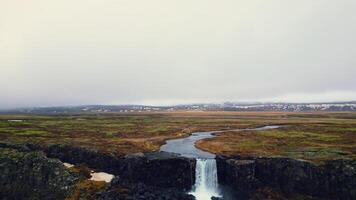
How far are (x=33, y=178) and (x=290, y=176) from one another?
53.9 metres

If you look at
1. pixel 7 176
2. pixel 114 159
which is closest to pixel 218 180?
pixel 114 159

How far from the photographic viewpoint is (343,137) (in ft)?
358

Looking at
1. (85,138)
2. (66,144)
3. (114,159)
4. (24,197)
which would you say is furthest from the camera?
(85,138)

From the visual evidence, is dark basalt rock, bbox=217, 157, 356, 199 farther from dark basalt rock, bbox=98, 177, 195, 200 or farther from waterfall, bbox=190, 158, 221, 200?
dark basalt rock, bbox=98, 177, 195, 200

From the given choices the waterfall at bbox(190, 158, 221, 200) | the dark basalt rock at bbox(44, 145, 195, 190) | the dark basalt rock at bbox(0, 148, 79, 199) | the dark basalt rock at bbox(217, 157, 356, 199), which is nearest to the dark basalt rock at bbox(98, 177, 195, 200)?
the dark basalt rock at bbox(44, 145, 195, 190)

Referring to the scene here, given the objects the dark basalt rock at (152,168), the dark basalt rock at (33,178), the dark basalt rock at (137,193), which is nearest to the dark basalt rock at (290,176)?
the dark basalt rock at (152,168)

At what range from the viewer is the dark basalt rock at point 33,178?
7794 cm

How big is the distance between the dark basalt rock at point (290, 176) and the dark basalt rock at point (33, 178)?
33.3m

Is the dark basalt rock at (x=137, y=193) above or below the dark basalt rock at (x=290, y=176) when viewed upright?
below

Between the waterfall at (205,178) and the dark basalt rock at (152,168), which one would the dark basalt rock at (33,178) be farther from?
the waterfall at (205,178)

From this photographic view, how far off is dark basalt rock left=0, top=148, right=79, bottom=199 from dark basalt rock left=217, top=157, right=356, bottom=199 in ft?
109

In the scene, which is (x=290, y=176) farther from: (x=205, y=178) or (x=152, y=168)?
(x=152, y=168)

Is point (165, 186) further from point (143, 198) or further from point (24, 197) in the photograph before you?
point (24, 197)

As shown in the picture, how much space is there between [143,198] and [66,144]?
35507 millimetres
